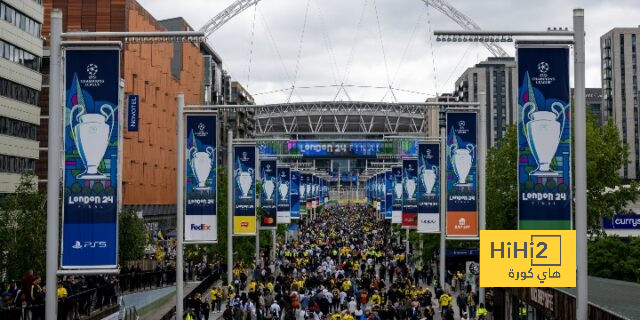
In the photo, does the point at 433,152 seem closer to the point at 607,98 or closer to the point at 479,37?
the point at 479,37

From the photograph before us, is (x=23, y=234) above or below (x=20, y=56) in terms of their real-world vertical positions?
below

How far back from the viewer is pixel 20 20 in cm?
6506

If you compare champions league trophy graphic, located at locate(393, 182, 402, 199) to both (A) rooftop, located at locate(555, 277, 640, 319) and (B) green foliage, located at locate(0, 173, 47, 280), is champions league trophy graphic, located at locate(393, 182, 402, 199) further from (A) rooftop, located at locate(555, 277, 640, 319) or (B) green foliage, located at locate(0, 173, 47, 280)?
(A) rooftop, located at locate(555, 277, 640, 319)

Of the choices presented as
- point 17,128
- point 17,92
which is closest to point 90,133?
point 17,92

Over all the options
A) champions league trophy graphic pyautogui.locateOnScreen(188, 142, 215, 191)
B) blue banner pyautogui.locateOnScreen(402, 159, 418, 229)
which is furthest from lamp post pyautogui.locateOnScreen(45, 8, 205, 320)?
blue banner pyautogui.locateOnScreen(402, 159, 418, 229)

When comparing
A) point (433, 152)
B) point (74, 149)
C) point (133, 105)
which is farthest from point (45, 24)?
point (74, 149)

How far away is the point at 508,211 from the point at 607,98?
139082 mm

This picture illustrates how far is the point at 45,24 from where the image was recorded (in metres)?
86.6

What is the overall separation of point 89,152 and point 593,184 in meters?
48.7

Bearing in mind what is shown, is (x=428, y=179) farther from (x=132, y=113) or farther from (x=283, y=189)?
(x=132, y=113)

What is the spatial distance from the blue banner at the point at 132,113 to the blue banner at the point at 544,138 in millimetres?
69265

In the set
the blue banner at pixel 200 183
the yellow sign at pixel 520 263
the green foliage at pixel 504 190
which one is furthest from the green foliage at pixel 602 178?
the yellow sign at pixel 520 263

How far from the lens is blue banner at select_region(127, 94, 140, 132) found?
275 ft

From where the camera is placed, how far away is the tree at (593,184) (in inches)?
2382
